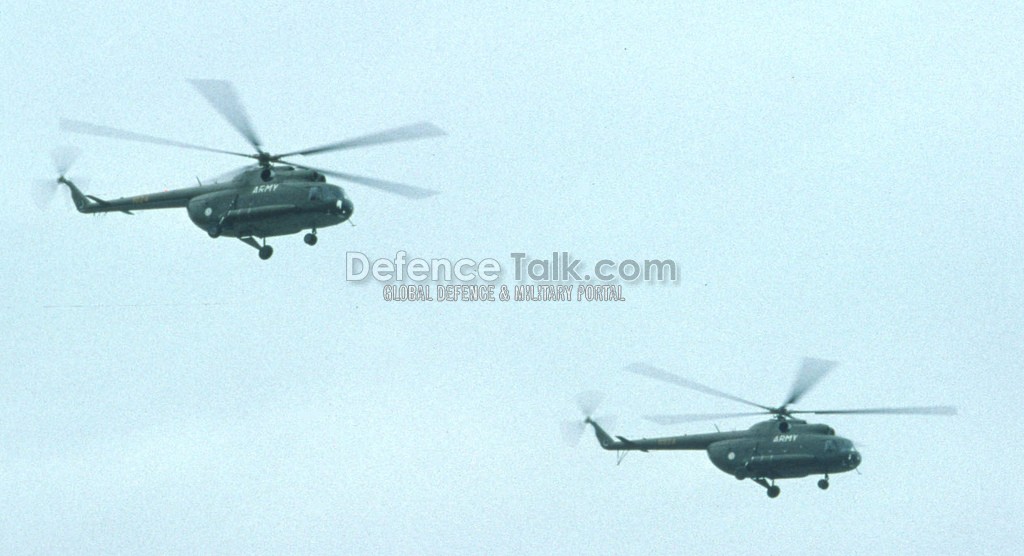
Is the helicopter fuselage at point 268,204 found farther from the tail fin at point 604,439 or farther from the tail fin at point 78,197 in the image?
the tail fin at point 604,439

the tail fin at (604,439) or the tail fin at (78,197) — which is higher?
the tail fin at (78,197)

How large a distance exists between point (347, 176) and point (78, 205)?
15.2 metres

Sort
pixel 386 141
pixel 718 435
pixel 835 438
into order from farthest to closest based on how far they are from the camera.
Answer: pixel 718 435, pixel 835 438, pixel 386 141

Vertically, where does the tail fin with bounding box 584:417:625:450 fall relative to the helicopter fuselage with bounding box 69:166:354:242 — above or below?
below

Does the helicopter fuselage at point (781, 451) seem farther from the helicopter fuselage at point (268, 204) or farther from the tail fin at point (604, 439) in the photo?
the helicopter fuselage at point (268, 204)

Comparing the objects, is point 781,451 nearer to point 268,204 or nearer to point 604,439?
point 604,439

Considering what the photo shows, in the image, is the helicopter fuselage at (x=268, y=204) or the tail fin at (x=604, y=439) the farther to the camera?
the tail fin at (x=604, y=439)

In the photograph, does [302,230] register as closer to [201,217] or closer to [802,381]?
[201,217]

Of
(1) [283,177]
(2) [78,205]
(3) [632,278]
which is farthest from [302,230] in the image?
(3) [632,278]

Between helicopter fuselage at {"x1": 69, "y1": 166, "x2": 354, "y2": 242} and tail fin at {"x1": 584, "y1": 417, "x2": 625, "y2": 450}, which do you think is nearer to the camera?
helicopter fuselage at {"x1": 69, "y1": 166, "x2": 354, "y2": 242}

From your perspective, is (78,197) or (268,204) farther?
(78,197)

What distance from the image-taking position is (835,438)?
7106 cm

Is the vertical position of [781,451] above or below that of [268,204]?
below

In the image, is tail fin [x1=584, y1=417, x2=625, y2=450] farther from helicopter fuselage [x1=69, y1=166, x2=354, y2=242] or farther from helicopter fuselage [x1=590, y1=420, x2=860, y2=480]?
helicopter fuselage [x1=69, y1=166, x2=354, y2=242]
